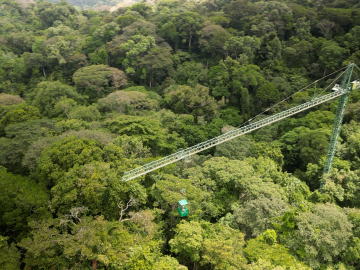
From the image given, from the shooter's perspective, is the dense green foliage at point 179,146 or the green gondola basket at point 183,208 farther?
the green gondola basket at point 183,208

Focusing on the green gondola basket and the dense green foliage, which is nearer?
the dense green foliage

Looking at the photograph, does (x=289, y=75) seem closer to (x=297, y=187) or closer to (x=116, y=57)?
(x=297, y=187)

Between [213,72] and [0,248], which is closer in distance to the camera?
[0,248]

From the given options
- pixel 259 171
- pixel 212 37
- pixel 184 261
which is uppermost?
pixel 212 37

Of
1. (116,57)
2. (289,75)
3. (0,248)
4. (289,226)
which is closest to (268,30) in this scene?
(289,75)

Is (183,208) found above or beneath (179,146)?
above

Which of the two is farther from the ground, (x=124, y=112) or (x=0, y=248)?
(x=0, y=248)

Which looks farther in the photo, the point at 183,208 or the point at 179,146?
the point at 179,146

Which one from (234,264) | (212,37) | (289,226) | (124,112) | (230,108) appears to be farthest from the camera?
(212,37)
